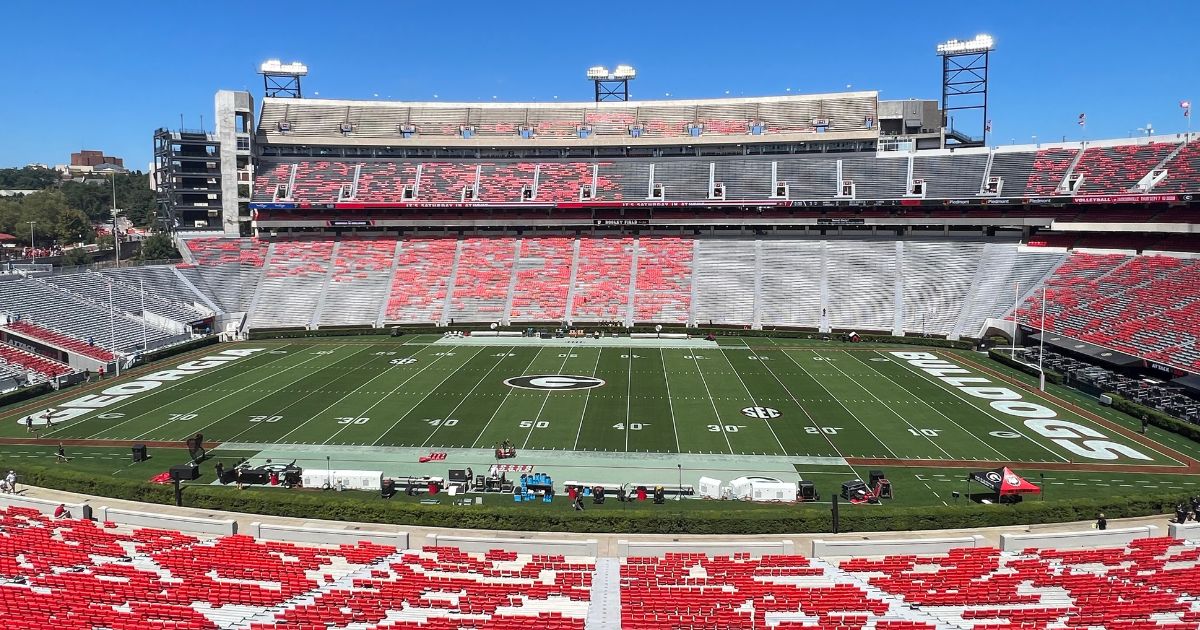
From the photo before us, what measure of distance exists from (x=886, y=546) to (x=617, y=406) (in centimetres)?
1832

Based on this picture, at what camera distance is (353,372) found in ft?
151

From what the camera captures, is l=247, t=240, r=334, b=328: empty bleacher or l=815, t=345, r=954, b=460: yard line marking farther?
l=247, t=240, r=334, b=328: empty bleacher

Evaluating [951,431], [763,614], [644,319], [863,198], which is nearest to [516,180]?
[644,319]

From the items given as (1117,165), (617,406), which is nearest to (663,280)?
(617,406)

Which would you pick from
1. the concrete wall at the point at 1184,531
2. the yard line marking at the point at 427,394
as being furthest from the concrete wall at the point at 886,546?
the yard line marking at the point at 427,394

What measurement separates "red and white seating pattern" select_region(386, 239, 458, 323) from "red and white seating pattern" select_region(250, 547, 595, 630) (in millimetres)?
45776

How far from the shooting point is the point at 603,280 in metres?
66.5

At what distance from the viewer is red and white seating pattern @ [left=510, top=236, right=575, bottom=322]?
63.2 meters

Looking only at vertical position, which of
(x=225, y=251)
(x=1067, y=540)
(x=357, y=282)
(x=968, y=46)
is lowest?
(x=1067, y=540)

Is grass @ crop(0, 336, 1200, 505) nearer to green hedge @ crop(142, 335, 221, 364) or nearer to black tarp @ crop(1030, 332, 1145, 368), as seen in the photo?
black tarp @ crop(1030, 332, 1145, 368)

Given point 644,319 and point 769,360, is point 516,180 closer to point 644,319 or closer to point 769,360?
point 644,319

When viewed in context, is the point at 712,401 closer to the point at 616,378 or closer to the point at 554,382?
the point at 616,378

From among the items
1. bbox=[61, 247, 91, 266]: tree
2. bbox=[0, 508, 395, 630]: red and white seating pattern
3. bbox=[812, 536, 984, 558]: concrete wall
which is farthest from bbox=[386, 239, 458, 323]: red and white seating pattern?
bbox=[812, 536, 984, 558]: concrete wall

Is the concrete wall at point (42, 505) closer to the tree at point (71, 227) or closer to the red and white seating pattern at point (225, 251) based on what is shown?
the red and white seating pattern at point (225, 251)
